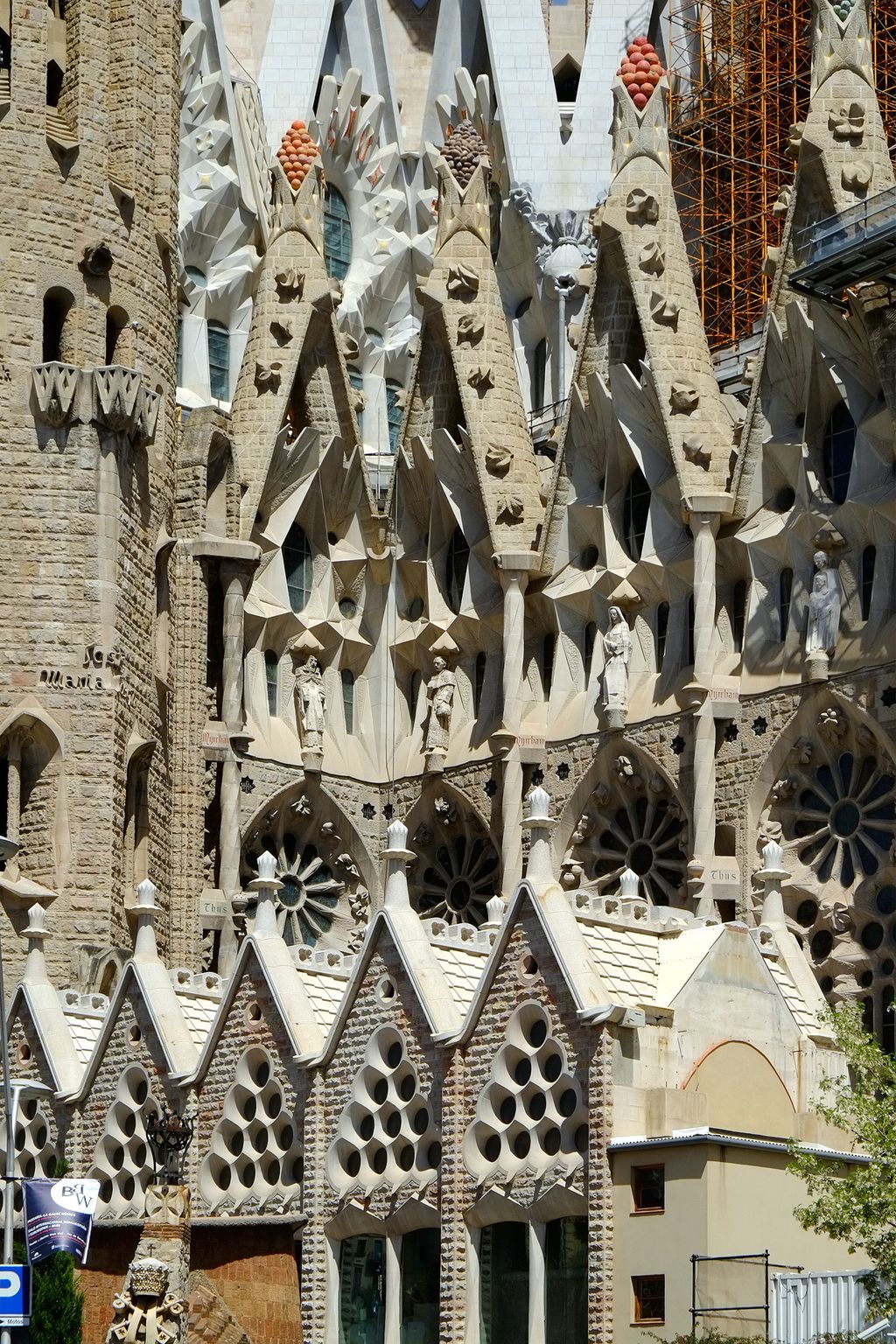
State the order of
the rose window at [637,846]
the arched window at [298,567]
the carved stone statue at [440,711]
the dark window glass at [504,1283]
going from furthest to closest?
the arched window at [298,567]
the carved stone statue at [440,711]
the rose window at [637,846]
the dark window glass at [504,1283]

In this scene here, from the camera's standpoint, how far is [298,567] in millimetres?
44625

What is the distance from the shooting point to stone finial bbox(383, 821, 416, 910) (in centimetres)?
3353

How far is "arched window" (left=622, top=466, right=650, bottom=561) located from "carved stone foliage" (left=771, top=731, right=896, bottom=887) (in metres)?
4.07

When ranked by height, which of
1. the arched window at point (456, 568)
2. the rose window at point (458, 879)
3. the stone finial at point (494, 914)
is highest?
the arched window at point (456, 568)

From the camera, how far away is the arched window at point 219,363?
4797 centimetres

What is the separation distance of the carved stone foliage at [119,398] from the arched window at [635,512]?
21.4ft

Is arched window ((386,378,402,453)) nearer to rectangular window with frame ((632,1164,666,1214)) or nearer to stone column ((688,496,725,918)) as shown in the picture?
stone column ((688,496,725,918))

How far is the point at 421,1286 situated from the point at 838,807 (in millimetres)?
9780

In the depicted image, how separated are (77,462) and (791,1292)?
1638 cm

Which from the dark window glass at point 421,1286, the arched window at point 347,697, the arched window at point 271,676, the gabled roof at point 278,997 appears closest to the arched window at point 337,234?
the arched window at point 347,697

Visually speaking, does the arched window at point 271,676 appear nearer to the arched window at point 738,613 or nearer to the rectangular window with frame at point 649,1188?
the arched window at point 738,613

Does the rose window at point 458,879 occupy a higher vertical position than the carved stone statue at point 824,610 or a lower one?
lower

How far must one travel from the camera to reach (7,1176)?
28.0 meters

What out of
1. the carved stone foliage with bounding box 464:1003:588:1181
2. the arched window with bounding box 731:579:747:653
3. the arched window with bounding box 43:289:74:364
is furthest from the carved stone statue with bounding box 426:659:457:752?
the carved stone foliage with bounding box 464:1003:588:1181
